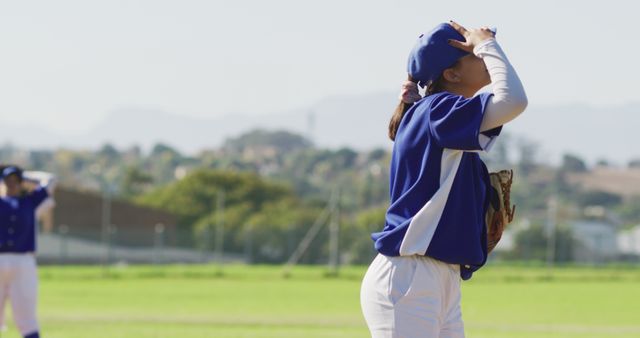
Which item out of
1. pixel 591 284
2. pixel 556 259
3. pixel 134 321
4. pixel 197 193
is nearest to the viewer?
pixel 134 321

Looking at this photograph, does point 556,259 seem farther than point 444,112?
Yes

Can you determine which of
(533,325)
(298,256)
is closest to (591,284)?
(298,256)

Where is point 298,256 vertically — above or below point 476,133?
below

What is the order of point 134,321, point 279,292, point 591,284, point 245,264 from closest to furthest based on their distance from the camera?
point 134,321 < point 279,292 < point 591,284 < point 245,264

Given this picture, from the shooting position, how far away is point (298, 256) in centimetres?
5097

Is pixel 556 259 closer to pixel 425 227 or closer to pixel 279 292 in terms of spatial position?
pixel 279 292

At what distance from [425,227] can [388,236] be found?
0.17 m

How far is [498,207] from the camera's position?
6047mm

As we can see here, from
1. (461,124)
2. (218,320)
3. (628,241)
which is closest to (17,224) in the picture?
(461,124)

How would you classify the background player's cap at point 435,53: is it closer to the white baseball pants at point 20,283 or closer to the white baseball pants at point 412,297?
the white baseball pants at point 412,297

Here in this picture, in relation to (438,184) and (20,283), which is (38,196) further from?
(438,184)

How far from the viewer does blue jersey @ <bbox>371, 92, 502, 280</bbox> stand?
5.74m

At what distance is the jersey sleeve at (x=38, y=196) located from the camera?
531 inches

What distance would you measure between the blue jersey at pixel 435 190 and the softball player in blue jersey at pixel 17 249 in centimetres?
750
